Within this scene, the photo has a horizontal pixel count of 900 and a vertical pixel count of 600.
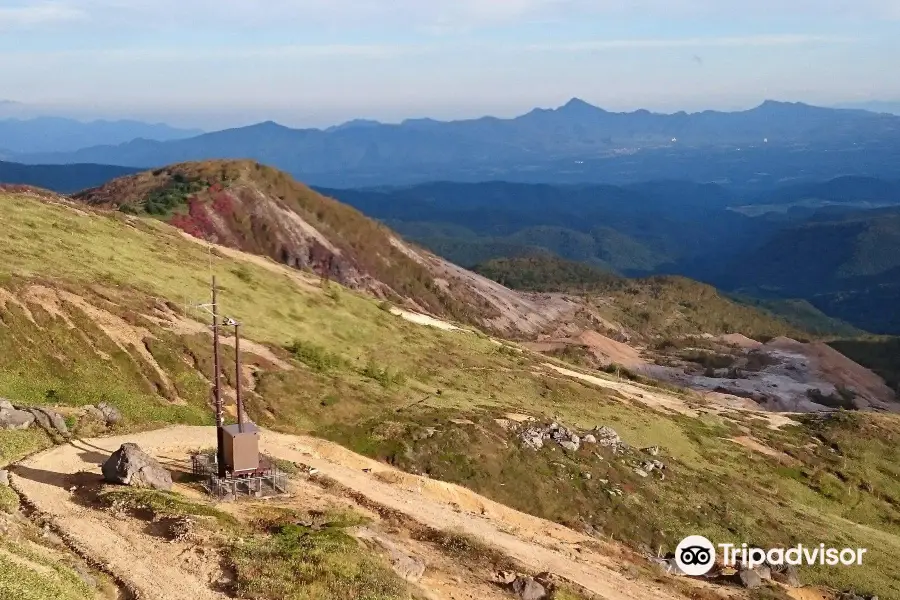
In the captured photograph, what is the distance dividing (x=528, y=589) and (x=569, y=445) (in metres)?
20.5

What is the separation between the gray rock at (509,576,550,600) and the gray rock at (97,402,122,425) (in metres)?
19.7

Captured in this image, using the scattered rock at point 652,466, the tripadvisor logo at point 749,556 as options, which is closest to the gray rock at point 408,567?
the tripadvisor logo at point 749,556

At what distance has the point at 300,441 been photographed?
39375 millimetres

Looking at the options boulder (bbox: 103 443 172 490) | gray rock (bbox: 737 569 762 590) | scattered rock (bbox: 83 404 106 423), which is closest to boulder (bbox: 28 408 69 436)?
scattered rock (bbox: 83 404 106 423)

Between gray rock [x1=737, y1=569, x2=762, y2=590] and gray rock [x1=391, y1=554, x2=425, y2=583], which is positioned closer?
gray rock [x1=391, y1=554, x2=425, y2=583]

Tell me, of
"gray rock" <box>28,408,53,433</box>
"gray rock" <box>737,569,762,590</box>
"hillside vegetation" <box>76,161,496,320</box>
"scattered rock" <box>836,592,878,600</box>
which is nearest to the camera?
"gray rock" <box>28,408,53,433</box>

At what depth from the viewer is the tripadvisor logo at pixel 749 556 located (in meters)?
39.2

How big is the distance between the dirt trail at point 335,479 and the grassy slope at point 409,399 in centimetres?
212

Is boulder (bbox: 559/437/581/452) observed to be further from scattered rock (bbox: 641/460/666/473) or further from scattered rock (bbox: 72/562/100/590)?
scattered rock (bbox: 72/562/100/590)

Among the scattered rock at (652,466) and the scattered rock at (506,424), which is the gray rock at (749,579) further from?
the scattered rock at (506,424)

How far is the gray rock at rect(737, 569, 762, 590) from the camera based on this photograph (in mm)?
35781

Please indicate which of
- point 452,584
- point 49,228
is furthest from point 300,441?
point 49,228

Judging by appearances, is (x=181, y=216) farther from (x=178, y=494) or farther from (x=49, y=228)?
(x=178, y=494)

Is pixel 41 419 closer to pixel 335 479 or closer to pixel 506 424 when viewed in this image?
pixel 335 479
